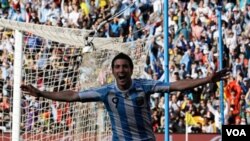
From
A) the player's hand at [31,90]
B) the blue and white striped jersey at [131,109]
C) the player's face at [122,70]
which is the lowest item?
the blue and white striped jersey at [131,109]

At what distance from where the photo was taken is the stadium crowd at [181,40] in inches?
728

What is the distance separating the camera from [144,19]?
22859 mm

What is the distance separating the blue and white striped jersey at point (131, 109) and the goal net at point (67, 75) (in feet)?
17.4

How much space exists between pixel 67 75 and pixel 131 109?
21.4 feet

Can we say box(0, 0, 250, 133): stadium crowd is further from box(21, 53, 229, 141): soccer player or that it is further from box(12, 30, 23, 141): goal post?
box(21, 53, 229, 141): soccer player

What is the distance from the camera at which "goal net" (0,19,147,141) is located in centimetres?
1247

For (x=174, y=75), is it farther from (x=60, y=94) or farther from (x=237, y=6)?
(x=60, y=94)

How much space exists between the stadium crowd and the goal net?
1749mm

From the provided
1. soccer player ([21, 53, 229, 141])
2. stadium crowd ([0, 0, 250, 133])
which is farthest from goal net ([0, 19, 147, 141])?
soccer player ([21, 53, 229, 141])

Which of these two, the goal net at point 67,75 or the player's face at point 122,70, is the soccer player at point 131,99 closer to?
the player's face at point 122,70

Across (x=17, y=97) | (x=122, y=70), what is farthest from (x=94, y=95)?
(x=17, y=97)

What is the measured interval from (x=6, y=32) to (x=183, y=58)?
25.3ft

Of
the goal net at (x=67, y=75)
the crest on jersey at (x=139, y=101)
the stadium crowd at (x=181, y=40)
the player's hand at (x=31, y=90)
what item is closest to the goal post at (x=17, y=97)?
the goal net at (x=67, y=75)

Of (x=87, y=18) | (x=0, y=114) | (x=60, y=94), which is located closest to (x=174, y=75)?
(x=87, y=18)
